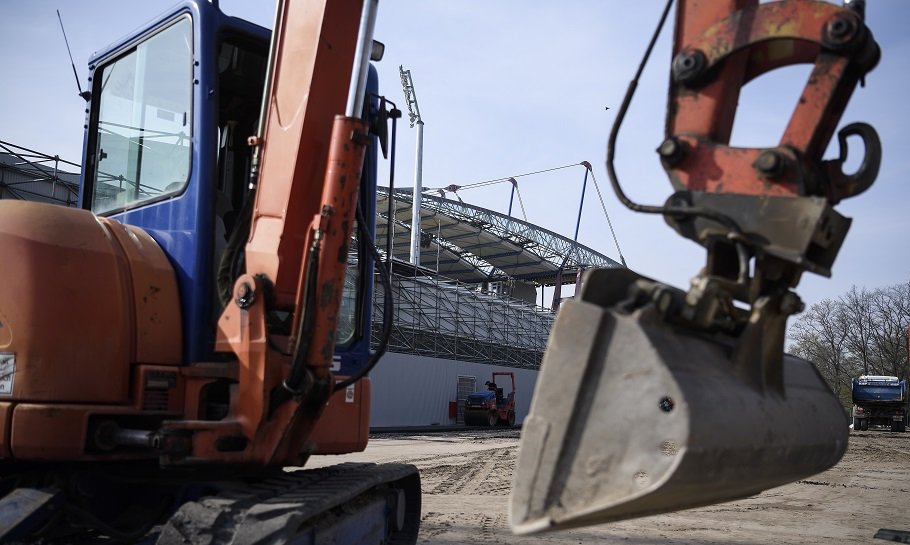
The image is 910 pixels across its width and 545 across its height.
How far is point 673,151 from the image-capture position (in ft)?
9.55

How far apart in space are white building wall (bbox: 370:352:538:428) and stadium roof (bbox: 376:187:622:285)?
11615mm

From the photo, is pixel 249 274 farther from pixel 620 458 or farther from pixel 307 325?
pixel 620 458

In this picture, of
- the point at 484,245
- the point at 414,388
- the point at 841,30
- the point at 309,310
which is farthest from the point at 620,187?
the point at 484,245

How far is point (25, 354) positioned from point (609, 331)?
2.50 meters

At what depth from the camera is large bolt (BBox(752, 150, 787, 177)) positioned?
8.86 feet

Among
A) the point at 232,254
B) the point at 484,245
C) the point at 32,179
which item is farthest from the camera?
the point at 484,245

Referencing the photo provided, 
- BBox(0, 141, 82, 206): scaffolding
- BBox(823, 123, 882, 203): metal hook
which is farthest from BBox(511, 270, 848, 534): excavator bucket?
BBox(0, 141, 82, 206): scaffolding

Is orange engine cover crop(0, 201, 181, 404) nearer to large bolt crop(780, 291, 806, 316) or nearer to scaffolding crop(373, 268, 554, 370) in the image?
large bolt crop(780, 291, 806, 316)

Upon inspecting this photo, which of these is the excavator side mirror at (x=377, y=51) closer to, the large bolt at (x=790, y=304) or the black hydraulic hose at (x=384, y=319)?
the black hydraulic hose at (x=384, y=319)

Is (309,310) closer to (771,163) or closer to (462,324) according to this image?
(771,163)

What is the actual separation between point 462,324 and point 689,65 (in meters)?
37.2

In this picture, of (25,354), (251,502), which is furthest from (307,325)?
(25,354)

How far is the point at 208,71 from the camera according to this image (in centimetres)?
419

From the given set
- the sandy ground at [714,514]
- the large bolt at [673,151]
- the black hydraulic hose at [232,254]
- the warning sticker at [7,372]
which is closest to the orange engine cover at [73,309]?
the warning sticker at [7,372]
